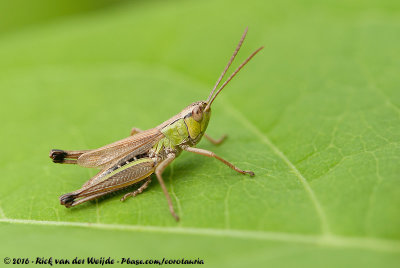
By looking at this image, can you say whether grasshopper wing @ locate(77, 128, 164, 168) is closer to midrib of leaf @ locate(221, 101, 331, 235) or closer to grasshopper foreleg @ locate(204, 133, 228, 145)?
grasshopper foreleg @ locate(204, 133, 228, 145)

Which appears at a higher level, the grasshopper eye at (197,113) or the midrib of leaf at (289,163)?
the grasshopper eye at (197,113)

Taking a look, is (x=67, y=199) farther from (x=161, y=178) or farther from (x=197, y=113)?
(x=197, y=113)

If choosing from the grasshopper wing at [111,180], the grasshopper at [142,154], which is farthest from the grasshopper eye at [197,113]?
the grasshopper wing at [111,180]

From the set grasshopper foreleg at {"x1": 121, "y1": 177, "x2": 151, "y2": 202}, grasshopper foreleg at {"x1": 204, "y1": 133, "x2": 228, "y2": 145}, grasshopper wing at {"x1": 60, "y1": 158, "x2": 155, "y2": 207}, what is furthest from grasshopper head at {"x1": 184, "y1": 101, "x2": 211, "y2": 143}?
grasshopper foreleg at {"x1": 121, "y1": 177, "x2": 151, "y2": 202}

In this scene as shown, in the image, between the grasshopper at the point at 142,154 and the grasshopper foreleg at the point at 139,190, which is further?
the grasshopper at the point at 142,154

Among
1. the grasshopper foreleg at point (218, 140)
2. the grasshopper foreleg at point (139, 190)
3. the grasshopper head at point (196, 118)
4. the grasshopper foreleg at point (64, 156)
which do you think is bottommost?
the grasshopper foreleg at point (139, 190)

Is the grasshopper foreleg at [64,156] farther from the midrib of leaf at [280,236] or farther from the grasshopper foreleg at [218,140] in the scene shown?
the grasshopper foreleg at [218,140]

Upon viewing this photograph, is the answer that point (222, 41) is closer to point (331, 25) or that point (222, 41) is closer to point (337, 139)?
point (331, 25)

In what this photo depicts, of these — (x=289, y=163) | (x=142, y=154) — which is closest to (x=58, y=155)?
(x=142, y=154)
